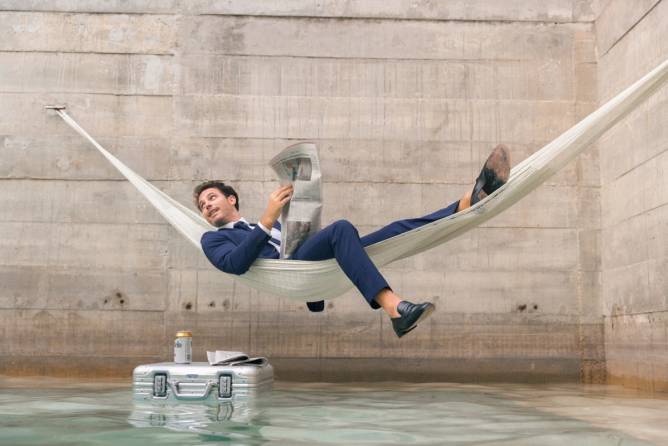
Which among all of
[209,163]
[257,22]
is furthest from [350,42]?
[209,163]

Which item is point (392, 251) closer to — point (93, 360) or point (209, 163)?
point (209, 163)

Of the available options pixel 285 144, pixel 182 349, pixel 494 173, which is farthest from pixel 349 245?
pixel 285 144

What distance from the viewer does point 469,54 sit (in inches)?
171

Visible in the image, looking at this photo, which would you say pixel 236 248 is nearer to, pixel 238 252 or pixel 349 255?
pixel 238 252

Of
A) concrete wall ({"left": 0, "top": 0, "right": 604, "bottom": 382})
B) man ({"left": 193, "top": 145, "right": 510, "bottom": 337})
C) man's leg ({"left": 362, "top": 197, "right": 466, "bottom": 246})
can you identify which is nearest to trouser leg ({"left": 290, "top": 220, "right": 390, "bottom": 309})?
man ({"left": 193, "top": 145, "right": 510, "bottom": 337})

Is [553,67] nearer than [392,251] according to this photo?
No

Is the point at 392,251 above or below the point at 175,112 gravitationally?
below

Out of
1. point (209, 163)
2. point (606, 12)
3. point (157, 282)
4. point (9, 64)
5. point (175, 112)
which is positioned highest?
point (606, 12)

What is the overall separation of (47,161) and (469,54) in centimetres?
246

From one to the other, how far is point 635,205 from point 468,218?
168cm

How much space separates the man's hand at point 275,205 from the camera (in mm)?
2578

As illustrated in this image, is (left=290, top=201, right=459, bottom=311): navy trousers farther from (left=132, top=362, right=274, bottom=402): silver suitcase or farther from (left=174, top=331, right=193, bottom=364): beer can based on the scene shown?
(left=174, top=331, right=193, bottom=364): beer can

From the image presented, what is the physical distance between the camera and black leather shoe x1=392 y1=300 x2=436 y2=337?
7.53 feet

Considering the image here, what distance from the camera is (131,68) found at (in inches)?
171
